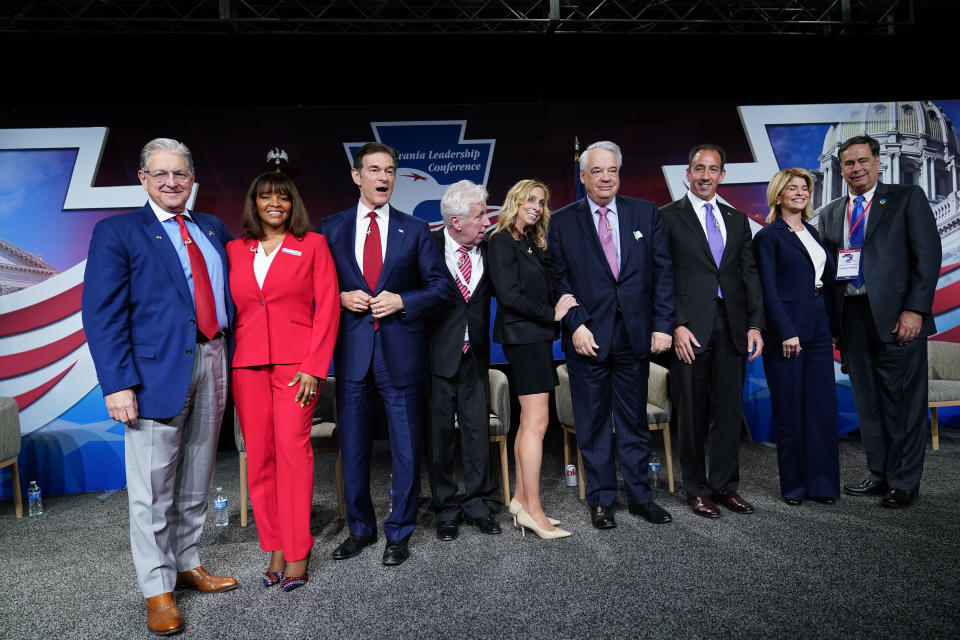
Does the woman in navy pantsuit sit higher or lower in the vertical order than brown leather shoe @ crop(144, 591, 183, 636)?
higher

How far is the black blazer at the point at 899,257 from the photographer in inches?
130

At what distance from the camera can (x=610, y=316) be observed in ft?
9.93

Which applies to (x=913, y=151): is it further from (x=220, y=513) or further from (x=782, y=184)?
(x=220, y=513)

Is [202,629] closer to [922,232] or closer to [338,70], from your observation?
[922,232]

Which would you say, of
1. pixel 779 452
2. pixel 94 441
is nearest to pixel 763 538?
pixel 779 452

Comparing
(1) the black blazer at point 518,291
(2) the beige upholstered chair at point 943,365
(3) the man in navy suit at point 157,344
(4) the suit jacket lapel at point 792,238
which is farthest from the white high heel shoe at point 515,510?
(2) the beige upholstered chair at point 943,365

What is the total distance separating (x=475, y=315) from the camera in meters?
3.08

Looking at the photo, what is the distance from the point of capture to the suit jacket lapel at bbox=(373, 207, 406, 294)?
9.04 feet

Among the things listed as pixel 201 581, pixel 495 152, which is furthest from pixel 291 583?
pixel 495 152

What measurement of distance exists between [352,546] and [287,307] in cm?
120

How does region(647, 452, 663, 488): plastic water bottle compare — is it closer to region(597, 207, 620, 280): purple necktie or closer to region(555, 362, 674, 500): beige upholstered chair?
region(555, 362, 674, 500): beige upholstered chair

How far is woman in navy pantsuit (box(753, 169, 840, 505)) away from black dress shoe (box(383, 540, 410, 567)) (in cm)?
214

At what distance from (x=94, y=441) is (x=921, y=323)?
216 inches

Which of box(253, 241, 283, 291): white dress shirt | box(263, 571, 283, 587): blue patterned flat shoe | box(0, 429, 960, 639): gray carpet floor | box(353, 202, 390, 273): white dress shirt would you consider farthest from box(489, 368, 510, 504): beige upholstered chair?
box(253, 241, 283, 291): white dress shirt
